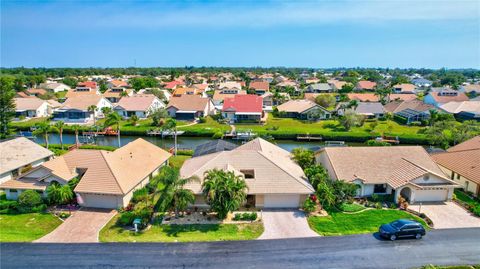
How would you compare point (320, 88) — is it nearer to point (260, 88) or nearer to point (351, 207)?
point (260, 88)

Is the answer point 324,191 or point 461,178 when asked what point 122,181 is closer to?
point 324,191

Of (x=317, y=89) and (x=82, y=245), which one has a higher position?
(x=317, y=89)

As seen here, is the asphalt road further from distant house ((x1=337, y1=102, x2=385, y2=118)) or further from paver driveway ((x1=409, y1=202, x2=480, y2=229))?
distant house ((x1=337, y1=102, x2=385, y2=118))

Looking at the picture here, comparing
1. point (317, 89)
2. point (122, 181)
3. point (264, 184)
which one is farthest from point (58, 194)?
point (317, 89)

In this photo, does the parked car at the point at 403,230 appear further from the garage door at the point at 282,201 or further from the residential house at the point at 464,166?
the residential house at the point at 464,166

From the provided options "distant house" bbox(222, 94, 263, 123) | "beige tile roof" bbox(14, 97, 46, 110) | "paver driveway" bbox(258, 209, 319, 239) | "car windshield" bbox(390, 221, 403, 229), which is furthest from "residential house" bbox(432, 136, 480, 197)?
"beige tile roof" bbox(14, 97, 46, 110)

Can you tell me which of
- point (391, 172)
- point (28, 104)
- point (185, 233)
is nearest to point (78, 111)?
point (28, 104)
